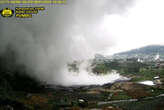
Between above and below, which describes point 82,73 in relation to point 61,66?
below

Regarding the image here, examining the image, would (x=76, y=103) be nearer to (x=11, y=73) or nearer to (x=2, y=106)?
(x=2, y=106)

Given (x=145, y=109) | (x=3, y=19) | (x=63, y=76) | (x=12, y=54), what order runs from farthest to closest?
(x=63, y=76) < (x=12, y=54) < (x=3, y=19) < (x=145, y=109)

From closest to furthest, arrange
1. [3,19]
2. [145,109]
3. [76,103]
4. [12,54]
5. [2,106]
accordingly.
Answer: [2,106], [145,109], [76,103], [3,19], [12,54]

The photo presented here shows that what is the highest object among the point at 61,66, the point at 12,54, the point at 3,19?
the point at 3,19

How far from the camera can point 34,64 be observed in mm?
55562

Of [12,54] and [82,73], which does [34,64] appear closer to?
[12,54]

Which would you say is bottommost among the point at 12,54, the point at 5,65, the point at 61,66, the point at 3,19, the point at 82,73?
the point at 82,73

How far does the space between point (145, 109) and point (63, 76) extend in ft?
151

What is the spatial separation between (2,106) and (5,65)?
22128 millimetres

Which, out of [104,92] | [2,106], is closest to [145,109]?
[104,92]

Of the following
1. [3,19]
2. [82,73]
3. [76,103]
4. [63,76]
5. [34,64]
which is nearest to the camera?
[76,103]

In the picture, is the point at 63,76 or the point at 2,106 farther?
the point at 63,76

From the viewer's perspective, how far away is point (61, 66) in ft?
233

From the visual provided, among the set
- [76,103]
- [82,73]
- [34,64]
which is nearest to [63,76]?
[82,73]
